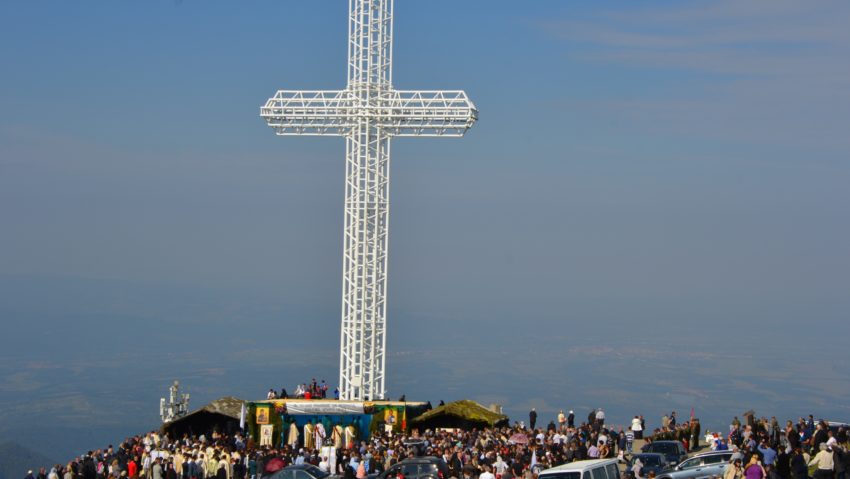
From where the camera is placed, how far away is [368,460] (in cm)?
4334

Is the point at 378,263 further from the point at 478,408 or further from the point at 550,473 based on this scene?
the point at 550,473

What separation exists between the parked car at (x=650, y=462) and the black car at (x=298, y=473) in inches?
402

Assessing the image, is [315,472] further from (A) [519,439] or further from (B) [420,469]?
(A) [519,439]

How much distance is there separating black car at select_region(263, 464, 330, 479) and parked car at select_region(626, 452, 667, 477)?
33.5 ft

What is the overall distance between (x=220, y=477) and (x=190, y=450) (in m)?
4.38

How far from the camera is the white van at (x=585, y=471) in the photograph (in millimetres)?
34969

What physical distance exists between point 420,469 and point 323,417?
13.5 meters

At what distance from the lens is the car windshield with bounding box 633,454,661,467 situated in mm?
41969

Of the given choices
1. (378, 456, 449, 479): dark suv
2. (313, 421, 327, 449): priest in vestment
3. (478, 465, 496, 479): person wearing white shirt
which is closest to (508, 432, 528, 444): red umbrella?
(378, 456, 449, 479): dark suv

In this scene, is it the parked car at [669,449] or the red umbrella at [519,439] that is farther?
the red umbrella at [519,439]

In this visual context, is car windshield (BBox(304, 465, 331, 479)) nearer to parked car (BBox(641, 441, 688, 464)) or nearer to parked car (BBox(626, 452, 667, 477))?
parked car (BBox(626, 452, 667, 477))

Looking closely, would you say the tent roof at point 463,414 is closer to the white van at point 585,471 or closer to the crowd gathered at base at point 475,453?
the crowd gathered at base at point 475,453

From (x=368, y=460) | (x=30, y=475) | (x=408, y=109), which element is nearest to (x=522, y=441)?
(x=368, y=460)

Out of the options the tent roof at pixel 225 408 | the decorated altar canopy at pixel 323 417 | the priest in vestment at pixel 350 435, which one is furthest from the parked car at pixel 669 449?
the tent roof at pixel 225 408
